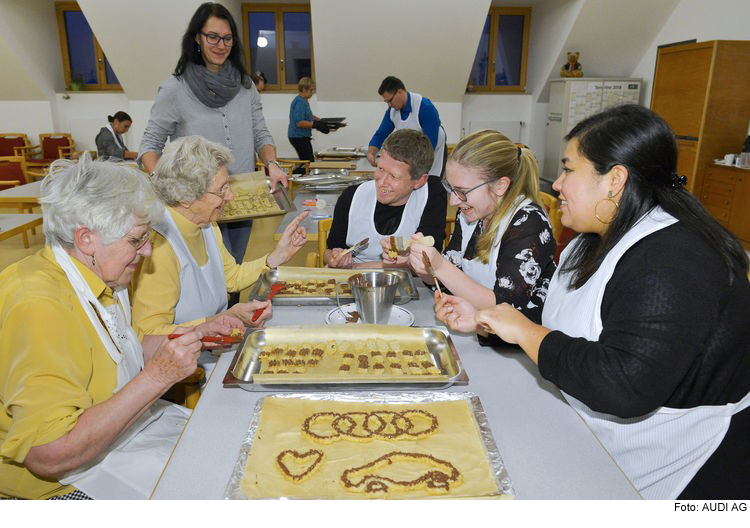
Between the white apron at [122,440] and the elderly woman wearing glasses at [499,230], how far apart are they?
3.28 ft

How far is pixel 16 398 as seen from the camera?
1145 millimetres

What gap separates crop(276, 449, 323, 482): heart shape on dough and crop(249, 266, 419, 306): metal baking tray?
925 mm

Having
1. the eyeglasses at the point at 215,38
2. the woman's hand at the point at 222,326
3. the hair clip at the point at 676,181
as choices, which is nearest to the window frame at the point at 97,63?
the eyeglasses at the point at 215,38

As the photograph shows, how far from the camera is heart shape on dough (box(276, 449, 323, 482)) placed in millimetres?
1062

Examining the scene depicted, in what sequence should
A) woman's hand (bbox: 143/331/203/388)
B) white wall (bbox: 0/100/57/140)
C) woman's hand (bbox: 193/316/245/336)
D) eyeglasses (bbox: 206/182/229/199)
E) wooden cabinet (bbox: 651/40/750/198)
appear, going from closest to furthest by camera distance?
woman's hand (bbox: 143/331/203/388) → woman's hand (bbox: 193/316/245/336) → eyeglasses (bbox: 206/182/229/199) → wooden cabinet (bbox: 651/40/750/198) → white wall (bbox: 0/100/57/140)

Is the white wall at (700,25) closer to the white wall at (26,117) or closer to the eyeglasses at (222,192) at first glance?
the eyeglasses at (222,192)

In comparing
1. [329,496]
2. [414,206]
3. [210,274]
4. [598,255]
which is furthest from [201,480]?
[414,206]

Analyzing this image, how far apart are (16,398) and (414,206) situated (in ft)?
6.70

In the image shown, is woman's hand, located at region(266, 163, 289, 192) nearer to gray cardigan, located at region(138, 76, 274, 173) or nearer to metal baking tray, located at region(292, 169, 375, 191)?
gray cardigan, located at region(138, 76, 274, 173)

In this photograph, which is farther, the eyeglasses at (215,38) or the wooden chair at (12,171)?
the wooden chair at (12,171)

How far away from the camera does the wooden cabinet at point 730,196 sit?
5.57 metres

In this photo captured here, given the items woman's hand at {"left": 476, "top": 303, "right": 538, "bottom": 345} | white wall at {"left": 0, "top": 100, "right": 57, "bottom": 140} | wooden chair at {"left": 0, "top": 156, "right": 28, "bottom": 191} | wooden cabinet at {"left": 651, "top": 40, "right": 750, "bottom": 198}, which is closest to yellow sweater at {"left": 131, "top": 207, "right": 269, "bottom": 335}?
woman's hand at {"left": 476, "top": 303, "right": 538, "bottom": 345}

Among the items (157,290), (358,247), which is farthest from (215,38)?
(157,290)

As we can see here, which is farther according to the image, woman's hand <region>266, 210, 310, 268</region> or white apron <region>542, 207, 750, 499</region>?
woman's hand <region>266, 210, 310, 268</region>
